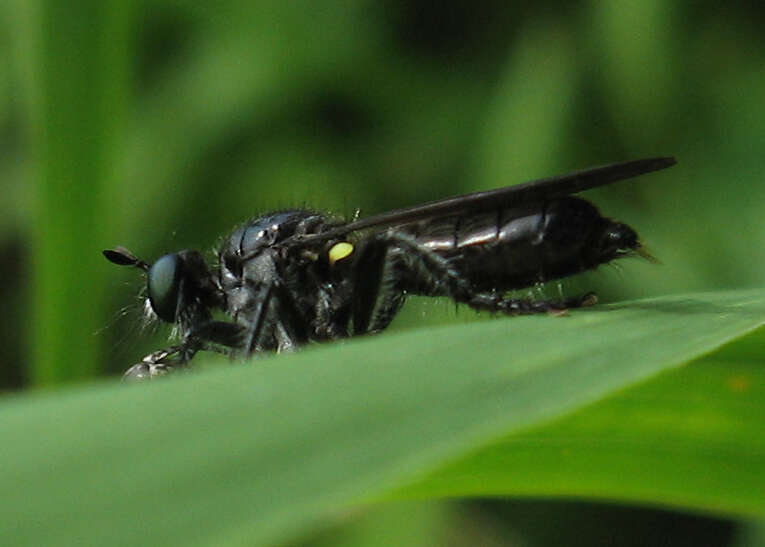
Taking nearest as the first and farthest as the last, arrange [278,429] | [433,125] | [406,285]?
[278,429] < [406,285] < [433,125]

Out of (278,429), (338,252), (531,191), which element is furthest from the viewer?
(338,252)

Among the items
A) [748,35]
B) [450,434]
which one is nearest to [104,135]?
[450,434]

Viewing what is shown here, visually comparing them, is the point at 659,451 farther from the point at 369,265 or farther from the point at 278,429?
the point at 369,265

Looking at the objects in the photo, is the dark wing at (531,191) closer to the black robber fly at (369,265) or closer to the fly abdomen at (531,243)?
the black robber fly at (369,265)

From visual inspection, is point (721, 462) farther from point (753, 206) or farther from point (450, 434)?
point (753, 206)

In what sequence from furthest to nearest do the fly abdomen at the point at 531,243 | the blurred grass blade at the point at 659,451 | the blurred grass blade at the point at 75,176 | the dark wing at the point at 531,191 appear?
the fly abdomen at the point at 531,243 → the blurred grass blade at the point at 75,176 → the dark wing at the point at 531,191 → the blurred grass blade at the point at 659,451

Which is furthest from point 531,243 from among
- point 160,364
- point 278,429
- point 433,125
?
point 433,125

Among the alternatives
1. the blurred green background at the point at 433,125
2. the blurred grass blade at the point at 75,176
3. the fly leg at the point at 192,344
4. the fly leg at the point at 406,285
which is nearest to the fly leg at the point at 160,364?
the fly leg at the point at 192,344
